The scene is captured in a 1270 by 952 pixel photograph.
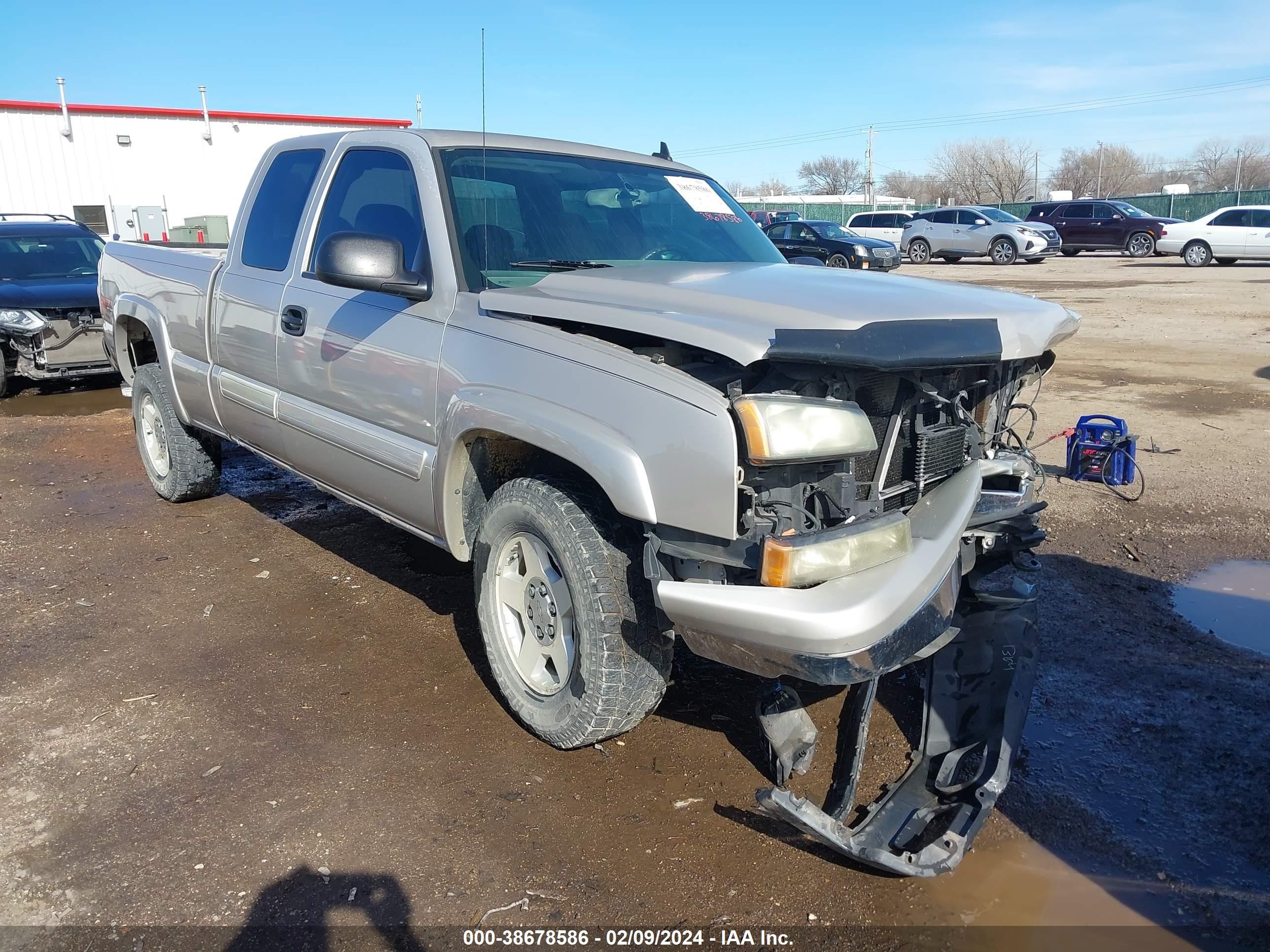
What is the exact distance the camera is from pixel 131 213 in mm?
26797

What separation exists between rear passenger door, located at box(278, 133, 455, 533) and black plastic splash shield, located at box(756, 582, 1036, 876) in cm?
177

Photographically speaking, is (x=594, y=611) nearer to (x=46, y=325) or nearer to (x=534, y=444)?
(x=534, y=444)

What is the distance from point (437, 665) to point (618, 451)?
1680 millimetres

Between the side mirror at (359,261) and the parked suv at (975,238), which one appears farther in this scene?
the parked suv at (975,238)

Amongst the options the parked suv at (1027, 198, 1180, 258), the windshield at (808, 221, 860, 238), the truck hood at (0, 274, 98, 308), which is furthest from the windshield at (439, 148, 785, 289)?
the parked suv at (1027, 198, 1180, 258)

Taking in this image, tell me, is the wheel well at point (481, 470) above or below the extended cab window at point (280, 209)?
below

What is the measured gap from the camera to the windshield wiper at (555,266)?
3.55m

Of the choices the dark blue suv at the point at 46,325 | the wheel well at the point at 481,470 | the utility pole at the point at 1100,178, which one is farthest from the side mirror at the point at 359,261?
the utility pole at the point at 1100,178

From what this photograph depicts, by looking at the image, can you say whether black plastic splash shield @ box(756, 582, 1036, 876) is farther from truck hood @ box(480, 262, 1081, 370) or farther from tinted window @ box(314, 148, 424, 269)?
tinted window @ box(314, 148, 424, 269)

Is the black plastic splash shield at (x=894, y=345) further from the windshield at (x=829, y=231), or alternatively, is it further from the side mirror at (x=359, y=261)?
the windshield at (x=829, y=231)

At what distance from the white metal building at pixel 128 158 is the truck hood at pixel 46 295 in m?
18.9

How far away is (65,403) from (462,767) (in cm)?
865

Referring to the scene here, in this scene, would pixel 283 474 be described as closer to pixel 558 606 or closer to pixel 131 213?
pixel 558 606

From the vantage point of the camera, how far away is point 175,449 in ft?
19.0
